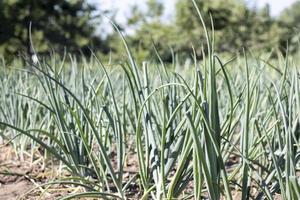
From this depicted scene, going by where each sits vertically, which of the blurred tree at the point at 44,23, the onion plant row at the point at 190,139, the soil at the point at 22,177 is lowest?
the soil at the point at 22,177

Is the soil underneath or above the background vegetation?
underneath

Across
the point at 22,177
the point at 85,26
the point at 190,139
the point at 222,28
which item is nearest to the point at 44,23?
the point at 85,26

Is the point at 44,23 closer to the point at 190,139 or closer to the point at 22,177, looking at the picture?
the point at 22,177

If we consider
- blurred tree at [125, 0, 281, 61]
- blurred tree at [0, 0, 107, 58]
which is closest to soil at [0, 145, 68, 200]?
blurred tree at [125, 0, 281, 61]

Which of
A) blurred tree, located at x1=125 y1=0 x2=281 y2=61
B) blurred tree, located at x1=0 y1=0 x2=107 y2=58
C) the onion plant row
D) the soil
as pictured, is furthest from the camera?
blurred tree, located at x1=0 y1=0 x2=107 y2=58

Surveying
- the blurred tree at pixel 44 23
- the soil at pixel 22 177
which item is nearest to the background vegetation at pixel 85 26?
the blurred tree at pixel 44 23

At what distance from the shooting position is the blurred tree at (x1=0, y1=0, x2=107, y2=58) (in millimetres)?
16797

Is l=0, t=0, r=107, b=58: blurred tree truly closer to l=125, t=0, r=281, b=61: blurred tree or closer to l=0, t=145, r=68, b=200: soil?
l=125, t=0, r=281, b=61: blurred tree

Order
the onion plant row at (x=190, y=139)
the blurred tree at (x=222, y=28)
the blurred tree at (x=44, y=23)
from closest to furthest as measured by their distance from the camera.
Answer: the onion plant row at (x=190, y=139) → the blurred tree at (x=222, y=28) → the blurred tree at (x=44, y=23)

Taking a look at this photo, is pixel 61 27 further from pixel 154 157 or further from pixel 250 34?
pixel 154 157

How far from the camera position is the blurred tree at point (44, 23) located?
1680cm

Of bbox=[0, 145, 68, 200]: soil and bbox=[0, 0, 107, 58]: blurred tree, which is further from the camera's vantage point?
bbox=[0, 0, 107, 58]: blurred tree

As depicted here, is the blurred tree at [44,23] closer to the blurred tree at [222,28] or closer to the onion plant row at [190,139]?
the blurred tree at [222,28]

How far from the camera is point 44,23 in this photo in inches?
679
